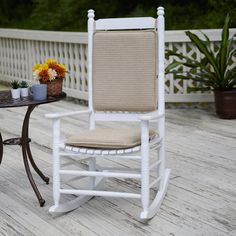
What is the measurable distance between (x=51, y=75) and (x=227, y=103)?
2526 mm

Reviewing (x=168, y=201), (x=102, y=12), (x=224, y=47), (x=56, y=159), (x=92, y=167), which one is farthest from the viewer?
(x=102, y=12)

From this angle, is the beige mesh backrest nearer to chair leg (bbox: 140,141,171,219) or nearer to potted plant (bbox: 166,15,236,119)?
chair leg (bbox: 140,141,171,219)

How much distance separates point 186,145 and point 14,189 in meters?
1.57

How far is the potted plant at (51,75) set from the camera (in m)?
2.75

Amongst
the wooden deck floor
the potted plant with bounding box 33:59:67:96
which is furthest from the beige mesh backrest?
the wooden deck floor

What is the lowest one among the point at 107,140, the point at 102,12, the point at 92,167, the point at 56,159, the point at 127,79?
the point at 92,167

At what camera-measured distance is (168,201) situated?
2734 mm

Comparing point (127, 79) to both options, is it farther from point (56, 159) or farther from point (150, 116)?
point (56, 159)

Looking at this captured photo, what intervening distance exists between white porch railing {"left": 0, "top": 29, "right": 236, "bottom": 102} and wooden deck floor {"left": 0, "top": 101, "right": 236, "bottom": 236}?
3.97ft

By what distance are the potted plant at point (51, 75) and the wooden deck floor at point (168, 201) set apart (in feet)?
2.17

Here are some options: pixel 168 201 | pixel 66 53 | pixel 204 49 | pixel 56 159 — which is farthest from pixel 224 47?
pixel 56 159

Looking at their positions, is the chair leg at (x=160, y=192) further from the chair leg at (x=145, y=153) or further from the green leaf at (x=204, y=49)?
the green leaf at (x=204, y=49)

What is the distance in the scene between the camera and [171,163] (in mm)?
3463

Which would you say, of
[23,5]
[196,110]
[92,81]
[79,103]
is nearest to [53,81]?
[92,81]
